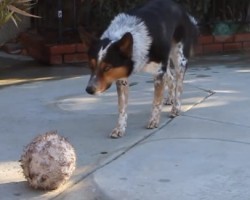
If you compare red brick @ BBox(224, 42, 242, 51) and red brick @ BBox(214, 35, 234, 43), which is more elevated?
red brick @ BBox(214, 35, 234, 43)

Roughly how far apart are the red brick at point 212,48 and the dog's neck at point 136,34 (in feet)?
17.2

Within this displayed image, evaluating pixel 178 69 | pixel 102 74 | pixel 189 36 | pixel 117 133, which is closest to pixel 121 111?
pixel 117 133

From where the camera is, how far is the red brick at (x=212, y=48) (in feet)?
35.7

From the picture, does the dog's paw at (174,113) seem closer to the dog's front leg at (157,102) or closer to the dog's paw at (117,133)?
the dog's front leg at (157,102)

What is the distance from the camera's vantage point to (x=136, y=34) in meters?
5.58

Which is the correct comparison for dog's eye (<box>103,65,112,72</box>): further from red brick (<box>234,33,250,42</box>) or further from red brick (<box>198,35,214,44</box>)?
red brick (<box>234,33,250,42</box>)

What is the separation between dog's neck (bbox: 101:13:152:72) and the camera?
5.47m

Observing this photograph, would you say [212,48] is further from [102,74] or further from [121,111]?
[102,74]

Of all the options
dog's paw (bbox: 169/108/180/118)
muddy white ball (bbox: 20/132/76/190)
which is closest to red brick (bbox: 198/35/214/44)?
dog's paw (bbox: 169/108/180/118)

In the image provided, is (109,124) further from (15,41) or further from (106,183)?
(15,41)

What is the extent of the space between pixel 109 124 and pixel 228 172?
5.52 ft

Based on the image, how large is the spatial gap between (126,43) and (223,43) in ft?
19.7

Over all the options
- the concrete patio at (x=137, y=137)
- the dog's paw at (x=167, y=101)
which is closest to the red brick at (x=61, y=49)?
the concrete patio at (x=137, y=137)

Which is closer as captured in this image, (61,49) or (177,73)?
(177,73)
